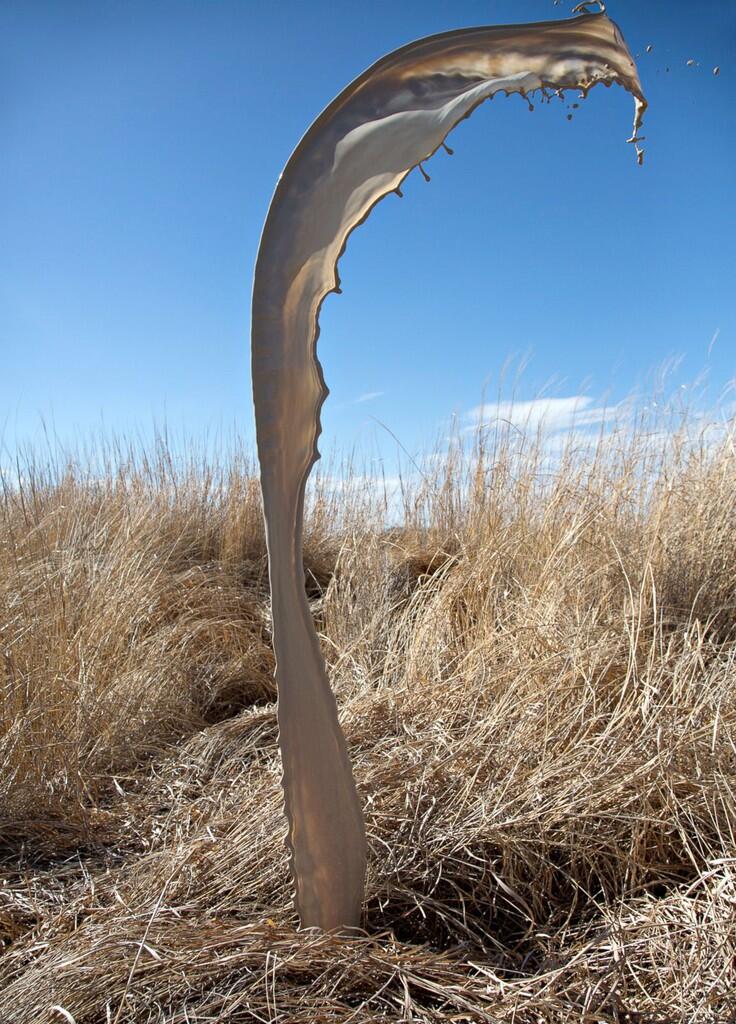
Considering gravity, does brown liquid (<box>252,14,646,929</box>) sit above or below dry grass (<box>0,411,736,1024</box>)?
above

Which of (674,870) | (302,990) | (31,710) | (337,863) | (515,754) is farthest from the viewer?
(31,710)

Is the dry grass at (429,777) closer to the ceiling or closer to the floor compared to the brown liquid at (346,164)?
closer to the floor

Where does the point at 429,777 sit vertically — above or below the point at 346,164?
below

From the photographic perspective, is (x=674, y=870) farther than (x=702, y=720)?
No

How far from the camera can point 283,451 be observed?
0.90 metres

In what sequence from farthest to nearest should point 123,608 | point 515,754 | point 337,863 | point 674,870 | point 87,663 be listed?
point 123,608 → point 87,663 → point 515,754 → point 674,870 → point 337,863

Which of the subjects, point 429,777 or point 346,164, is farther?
point 429,777

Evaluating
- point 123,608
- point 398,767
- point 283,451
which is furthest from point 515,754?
point 123,608

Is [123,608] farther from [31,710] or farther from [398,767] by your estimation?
[398,767]

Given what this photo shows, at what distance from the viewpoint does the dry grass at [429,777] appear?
0.85 meters

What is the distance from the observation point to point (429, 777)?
1.22 metres

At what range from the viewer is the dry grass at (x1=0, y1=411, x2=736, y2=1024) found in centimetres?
85

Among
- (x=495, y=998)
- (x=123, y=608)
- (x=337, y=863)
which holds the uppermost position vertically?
(x=123, y=608)

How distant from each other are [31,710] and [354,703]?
0.66m
